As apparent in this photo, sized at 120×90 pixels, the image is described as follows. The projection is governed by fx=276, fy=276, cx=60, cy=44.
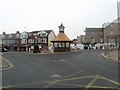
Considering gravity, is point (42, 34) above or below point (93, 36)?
above

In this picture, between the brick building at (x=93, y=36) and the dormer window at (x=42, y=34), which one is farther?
→ the brick building at (x=93, y=36)

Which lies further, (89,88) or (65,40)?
(65,40)

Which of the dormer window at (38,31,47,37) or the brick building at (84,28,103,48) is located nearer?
the dormer window at (38,31,47,37)

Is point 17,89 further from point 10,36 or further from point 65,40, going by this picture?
point 10,36

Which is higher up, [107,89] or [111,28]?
[111,28]

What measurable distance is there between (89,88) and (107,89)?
3.40ft

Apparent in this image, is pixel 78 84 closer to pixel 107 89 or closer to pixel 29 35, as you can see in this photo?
pixel 107 89

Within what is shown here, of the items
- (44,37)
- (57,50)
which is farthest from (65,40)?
(44,37)

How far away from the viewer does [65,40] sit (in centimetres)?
6544

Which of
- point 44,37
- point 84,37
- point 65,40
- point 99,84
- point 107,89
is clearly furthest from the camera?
point 84,37

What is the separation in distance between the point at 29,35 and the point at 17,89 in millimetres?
99068

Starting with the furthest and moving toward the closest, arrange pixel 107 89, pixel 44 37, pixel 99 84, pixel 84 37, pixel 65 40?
pixel 84 37, pixel 44 37, pixel 65 40, pixel 99 84, pixel 107 89

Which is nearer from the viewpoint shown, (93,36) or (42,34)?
(42,34)

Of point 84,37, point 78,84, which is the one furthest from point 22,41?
point 78,84
